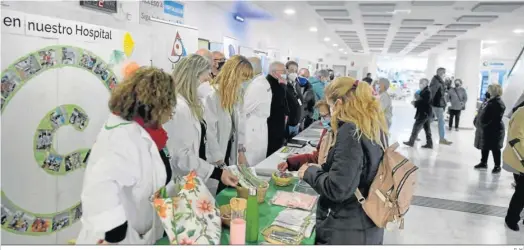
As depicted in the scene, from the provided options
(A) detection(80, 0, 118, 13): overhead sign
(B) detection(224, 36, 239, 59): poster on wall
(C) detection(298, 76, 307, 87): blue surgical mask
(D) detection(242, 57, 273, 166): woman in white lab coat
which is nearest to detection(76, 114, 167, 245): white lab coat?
(A) detection(80, 0, 118, 13): overhead sign

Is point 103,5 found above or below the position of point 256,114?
above

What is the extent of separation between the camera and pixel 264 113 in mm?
3717

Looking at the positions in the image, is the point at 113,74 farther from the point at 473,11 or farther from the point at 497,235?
the point at 473,11

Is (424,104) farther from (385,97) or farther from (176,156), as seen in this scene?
(176,156)

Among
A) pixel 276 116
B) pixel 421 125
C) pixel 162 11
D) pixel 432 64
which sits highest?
pixel 432 64

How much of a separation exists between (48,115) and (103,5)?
1.13 metres

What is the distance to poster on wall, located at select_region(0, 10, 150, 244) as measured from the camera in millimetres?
2324

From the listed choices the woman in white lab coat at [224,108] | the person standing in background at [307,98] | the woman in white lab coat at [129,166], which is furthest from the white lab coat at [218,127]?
the person standing in background at [307,98]

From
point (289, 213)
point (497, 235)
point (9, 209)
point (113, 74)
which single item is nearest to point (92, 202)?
point (289, 213)

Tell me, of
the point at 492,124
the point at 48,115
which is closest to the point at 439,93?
the point at 492,124

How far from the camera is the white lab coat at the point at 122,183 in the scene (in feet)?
4.74

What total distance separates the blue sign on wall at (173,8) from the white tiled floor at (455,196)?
3.52 m

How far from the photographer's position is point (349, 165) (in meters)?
1.64

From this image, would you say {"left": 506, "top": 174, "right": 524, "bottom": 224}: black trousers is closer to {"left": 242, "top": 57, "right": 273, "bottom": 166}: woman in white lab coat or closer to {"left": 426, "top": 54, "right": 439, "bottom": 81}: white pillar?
{"left": 242, "top": 57, "right": 273, "bottom": 166}: woman in white lab coat
